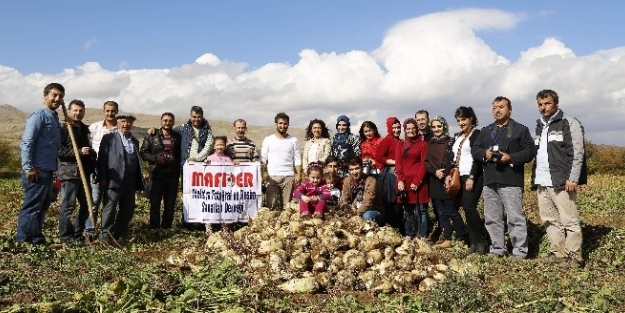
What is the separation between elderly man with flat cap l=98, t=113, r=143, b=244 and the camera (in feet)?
26.9

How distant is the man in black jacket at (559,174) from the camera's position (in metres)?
6.93

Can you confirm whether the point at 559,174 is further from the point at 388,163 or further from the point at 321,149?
the point at 321,149

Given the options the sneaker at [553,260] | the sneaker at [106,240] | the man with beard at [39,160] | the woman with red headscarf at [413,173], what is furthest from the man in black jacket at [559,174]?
the man with beard at [39,160]

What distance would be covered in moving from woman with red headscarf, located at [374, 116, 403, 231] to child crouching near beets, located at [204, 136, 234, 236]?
8.67 ft

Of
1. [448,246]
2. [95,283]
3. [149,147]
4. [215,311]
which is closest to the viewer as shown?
[215,311]

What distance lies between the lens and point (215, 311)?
4.32 m

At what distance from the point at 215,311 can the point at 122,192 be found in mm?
4710

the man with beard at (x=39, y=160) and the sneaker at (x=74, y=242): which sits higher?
the man with beard at (x=39, y=160)

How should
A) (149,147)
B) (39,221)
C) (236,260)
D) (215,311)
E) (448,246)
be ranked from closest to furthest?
(215,311)
(236,260)
(39,221)
(448,246)
(149,147)

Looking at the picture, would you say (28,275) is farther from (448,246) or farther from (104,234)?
(448,246)

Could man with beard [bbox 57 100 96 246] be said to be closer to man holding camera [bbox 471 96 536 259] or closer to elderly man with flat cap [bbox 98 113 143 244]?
elderly man with flat cap [bbox 98 113 143 244]

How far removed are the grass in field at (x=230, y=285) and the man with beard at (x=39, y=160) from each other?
0.31 meters

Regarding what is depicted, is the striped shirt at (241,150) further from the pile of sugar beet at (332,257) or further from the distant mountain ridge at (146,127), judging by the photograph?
the distant mountain ridge at (146,127)

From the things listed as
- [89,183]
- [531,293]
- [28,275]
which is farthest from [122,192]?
[531,293]
